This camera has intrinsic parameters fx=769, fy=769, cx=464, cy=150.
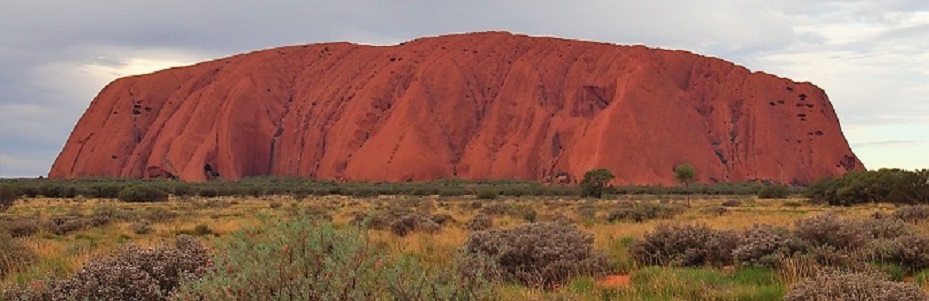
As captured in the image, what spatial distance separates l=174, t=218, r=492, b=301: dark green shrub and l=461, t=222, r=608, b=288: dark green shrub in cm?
439

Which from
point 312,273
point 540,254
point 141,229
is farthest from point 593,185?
point 312,273

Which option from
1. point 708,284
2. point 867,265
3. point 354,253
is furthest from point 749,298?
point 354,253

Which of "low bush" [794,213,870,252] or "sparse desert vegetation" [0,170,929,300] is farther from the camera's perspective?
"low bush" [794,213,870,252]

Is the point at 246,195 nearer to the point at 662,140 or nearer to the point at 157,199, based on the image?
the point at 157,199

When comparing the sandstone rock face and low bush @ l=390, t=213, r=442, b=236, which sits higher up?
the sandstone rock face

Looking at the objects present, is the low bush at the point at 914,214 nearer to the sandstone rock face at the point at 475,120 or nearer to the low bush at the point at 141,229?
the low bush at the point at 141,229

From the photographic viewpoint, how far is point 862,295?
6637 millimetres

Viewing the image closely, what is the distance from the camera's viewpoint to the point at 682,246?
11969 millimetres

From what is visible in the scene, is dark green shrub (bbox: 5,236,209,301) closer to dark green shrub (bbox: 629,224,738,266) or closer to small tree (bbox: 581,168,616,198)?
dark green shrub (bbox: 629,224,738,266)

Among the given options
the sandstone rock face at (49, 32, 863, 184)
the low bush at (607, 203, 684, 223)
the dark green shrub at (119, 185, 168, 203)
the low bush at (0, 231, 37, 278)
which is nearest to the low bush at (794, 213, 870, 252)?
the low bush at (0, 231, 37, 278)

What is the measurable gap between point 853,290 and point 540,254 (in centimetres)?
432

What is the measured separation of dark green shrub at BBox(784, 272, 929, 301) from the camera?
6660 millimetres

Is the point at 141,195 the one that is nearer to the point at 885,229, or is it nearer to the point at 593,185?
the point at 593,185

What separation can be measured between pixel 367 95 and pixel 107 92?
138 feet
